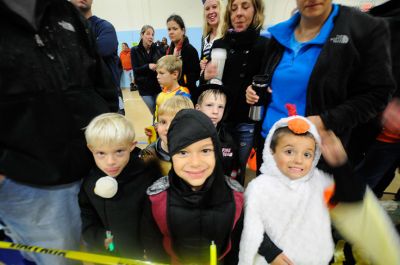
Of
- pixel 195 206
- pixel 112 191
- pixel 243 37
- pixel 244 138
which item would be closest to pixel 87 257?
pixel 112 191

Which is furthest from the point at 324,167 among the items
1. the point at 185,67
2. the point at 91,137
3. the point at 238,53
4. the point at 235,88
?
the point at 185,67

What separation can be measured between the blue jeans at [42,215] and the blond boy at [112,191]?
7 centimetres

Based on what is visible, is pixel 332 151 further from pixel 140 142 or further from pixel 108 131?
pixel 140 142

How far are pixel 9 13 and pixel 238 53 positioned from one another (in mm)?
1375

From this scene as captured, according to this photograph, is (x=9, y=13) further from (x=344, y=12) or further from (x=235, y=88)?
(x=344, y=12)

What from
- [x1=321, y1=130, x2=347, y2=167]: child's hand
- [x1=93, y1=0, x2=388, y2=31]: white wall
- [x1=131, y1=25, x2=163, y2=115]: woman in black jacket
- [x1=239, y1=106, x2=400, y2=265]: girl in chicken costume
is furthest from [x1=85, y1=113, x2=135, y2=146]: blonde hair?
[x1=93, y1=0, x2=388, y2=31]: white wall

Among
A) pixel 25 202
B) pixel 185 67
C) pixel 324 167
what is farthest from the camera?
pixel 185 67

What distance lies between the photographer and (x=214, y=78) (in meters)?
1.87

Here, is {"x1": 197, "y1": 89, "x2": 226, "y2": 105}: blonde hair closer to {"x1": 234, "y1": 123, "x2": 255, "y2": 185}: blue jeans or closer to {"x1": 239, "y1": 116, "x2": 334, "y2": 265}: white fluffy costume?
{"x1": 234, "y1": 123, "x2": 255, "y2": 185}: blue jeans

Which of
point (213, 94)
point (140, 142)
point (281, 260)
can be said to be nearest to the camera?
point (281, 260)

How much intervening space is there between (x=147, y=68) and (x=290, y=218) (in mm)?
2877

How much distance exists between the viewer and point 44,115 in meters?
0.99

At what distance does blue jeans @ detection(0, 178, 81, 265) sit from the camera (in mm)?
1085

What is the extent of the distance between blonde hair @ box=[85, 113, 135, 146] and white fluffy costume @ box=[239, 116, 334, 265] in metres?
0.77
